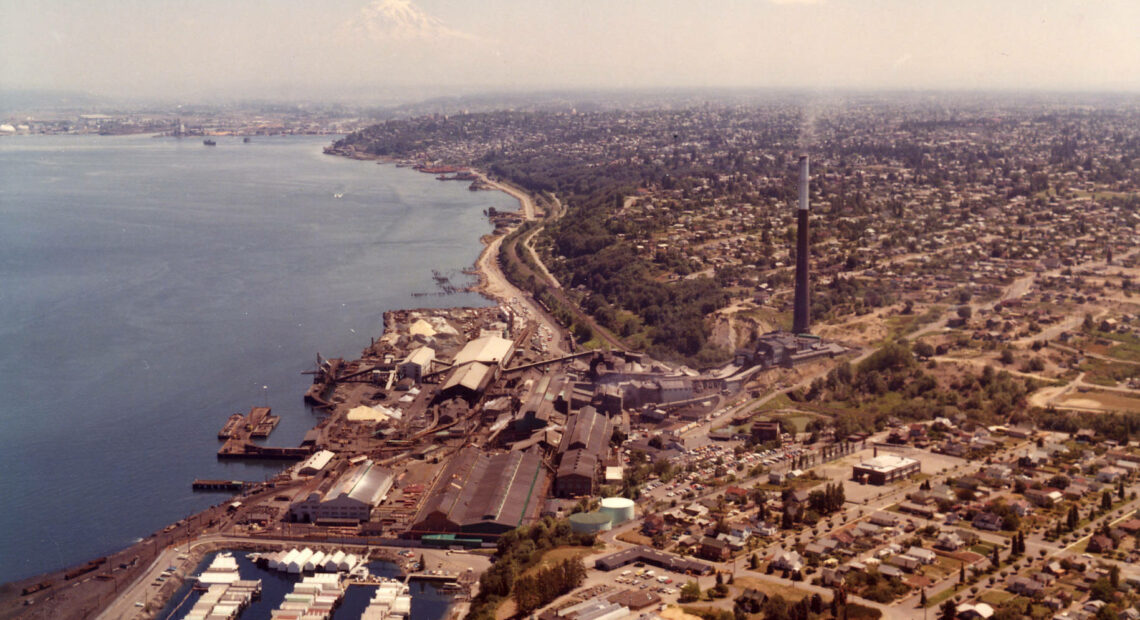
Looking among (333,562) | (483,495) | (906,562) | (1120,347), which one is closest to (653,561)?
(906,562)

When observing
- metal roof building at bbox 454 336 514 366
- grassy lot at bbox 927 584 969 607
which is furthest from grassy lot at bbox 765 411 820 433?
grassy lot at bbox 927 584 969 607

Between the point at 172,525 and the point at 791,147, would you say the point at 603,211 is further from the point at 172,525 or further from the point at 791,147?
the point at 172,525

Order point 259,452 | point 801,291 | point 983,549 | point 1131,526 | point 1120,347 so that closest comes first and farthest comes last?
point 983,549 → point 1131,526 → point 259,452 → point 1120,347 → point 801,291

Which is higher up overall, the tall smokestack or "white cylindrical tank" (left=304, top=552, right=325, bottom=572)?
the tall smokestack

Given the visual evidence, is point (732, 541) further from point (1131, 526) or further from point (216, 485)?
point (216, 485)

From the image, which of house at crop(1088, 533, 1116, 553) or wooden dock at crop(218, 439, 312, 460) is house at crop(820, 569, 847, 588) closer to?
house at crop(1088, 533, 1116, 553)

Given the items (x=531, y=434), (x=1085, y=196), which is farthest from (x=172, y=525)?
(x=1085, y=196)
